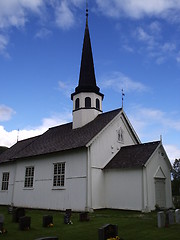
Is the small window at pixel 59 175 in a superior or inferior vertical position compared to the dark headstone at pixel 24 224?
superior

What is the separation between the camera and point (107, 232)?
8.20 m

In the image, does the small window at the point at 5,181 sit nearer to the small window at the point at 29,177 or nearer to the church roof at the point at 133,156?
the small window at the point at 29,177

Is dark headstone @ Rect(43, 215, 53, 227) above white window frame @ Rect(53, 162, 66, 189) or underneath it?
underneath

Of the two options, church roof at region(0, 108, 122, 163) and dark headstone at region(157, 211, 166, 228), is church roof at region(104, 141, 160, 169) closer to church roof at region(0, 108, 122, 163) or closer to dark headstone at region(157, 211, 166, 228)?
church roof at region(0, 108, 122, 163)

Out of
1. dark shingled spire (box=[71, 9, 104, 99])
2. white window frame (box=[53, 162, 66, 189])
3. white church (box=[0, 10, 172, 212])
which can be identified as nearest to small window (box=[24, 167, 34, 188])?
white church (box=[0, 10, 172, 212])

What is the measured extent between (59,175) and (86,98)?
Result: 25.8 feet

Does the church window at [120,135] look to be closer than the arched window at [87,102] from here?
→ Yes

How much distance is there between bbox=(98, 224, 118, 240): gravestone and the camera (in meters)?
8.06

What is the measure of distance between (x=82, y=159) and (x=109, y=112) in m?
6.21

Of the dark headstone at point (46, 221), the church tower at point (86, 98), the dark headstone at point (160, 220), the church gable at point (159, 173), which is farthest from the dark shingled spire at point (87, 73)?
the dark headstone at point (160, 220)

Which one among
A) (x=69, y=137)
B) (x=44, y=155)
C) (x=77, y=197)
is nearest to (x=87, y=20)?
(x=69, y=137)

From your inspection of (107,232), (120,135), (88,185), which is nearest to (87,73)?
(120,135)

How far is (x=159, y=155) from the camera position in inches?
768

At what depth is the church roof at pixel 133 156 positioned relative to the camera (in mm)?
17991
